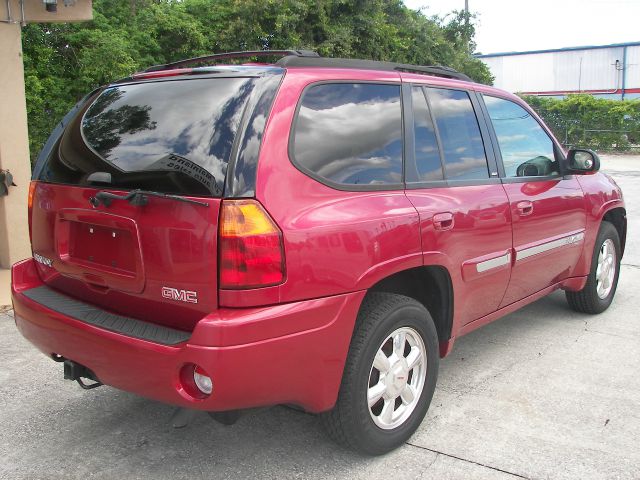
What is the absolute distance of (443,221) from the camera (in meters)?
3.20

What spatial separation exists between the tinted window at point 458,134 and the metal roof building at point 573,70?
40.9 m

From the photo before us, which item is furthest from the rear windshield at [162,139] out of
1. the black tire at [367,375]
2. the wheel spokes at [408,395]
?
the wheel spokes at [408,395]

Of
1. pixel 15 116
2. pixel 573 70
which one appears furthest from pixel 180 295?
pixel 573 70

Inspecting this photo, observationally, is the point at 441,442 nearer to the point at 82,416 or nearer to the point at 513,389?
the point at 513,389

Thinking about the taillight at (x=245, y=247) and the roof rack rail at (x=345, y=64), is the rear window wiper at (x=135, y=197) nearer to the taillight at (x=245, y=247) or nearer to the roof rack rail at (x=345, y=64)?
the taillight at (x=245, y=247)

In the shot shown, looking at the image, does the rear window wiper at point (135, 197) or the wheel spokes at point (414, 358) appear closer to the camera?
the rear window wiper at point (135, 197)

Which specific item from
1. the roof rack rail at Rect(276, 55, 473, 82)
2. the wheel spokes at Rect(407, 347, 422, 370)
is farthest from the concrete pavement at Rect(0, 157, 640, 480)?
the roof rack rail at Rect(276, 55, 473, 82)

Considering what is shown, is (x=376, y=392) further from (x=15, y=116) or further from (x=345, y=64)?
(x=15, y=116)

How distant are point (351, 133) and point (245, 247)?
83 cm

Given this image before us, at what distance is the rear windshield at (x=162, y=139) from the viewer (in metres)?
2.51

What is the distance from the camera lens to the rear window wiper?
2.48 m

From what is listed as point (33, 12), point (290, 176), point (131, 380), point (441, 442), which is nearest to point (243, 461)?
point (131, 380)

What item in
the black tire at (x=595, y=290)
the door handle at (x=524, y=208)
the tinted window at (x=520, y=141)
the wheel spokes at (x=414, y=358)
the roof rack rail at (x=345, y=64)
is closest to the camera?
the roof rack rail at (x=345, y=64)

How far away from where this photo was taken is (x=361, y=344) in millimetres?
2768
